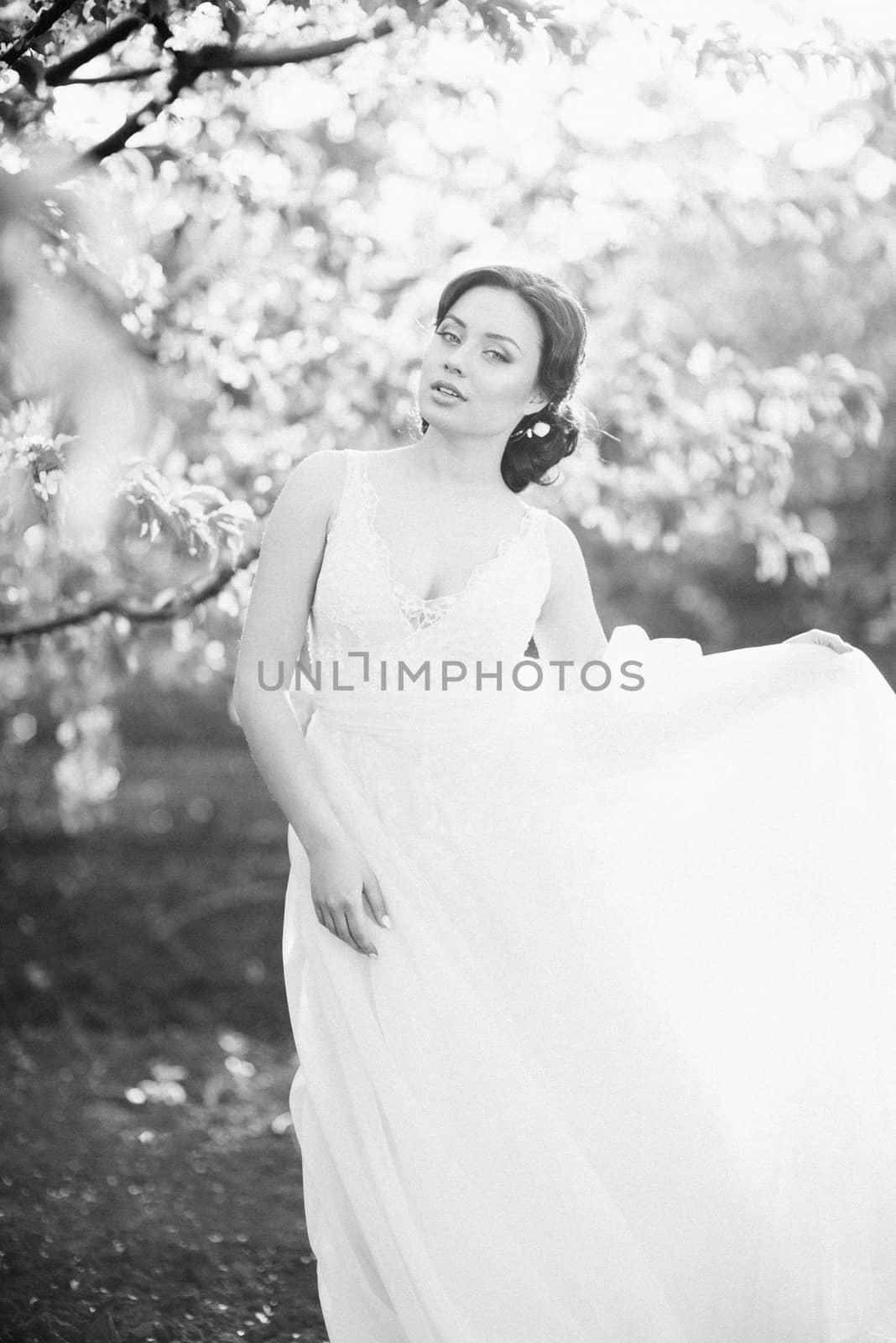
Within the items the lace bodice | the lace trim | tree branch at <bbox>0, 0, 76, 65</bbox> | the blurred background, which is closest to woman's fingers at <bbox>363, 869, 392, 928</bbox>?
the lace bodice

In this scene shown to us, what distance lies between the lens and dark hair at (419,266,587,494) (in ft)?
8.67

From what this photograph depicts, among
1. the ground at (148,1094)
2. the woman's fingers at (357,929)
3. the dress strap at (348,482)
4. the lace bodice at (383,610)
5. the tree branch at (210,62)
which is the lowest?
the ground at (148,1094)

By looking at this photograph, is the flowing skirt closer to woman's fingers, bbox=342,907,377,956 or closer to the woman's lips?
woman's fingers, bbox=342,907,377,956

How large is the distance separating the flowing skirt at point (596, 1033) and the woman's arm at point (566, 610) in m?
0.14

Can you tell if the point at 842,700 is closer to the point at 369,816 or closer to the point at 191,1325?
the point at 369,816

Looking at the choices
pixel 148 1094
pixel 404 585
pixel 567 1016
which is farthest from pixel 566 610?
pixel 148 1094

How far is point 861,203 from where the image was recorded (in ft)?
13.5

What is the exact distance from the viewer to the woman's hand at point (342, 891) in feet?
7.86

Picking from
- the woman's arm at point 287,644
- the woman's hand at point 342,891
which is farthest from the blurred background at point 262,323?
the woman's hand at point 342,891

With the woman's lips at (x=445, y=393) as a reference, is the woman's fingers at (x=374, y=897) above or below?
below

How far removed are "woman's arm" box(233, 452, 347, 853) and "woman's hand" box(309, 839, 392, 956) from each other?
0.9 inches

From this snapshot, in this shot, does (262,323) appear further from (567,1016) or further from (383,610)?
(567,1016)

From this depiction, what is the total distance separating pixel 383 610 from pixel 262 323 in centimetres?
171

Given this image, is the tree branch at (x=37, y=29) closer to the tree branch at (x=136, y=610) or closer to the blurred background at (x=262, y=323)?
the blurred background at (x=262, y=323)
